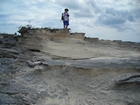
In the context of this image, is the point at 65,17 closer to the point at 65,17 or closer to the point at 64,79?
the point at 65,17

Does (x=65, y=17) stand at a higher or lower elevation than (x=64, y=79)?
higher

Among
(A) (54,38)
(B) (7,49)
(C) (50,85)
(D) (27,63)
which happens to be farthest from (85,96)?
(A) (54,38)

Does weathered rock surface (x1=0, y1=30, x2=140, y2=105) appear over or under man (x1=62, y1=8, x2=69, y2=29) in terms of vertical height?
under

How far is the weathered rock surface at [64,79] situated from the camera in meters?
4.77

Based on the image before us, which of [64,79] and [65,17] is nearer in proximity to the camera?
[64,79]

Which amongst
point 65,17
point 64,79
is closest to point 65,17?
point 65,17

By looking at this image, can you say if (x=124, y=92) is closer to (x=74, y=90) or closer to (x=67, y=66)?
(x=74, y=90)

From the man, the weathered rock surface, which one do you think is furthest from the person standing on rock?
the weathered rock surface

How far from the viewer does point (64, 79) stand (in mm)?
5359

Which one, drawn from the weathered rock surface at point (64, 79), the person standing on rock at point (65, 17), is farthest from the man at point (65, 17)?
the weathered rock surface at point (64, 79)

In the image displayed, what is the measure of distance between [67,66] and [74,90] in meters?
0.76

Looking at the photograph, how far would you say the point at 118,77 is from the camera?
5.30 meters

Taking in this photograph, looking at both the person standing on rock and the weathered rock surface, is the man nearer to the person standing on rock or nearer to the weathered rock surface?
the person standing on rock

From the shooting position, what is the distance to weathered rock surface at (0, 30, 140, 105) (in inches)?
188
